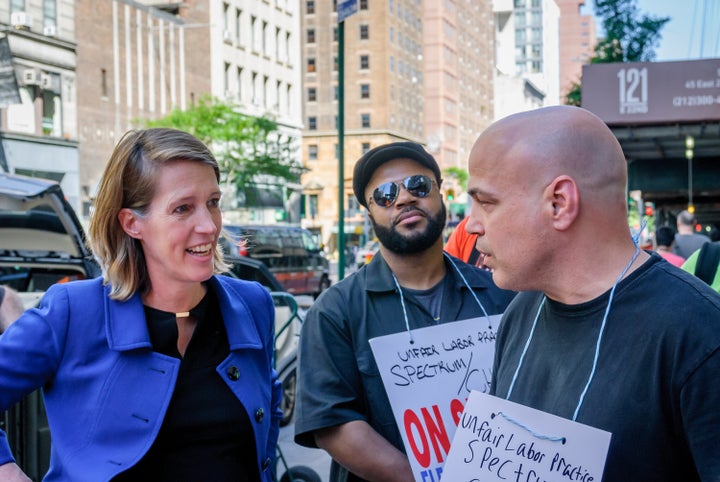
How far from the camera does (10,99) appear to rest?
19.9 m

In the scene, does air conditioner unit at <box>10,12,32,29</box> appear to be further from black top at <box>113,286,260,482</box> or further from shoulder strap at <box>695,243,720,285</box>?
black top at <box>113,286,260,482</box>

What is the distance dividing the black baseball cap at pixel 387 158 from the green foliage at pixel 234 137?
123ft

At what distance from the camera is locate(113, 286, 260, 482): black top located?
2605mm

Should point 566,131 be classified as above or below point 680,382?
above

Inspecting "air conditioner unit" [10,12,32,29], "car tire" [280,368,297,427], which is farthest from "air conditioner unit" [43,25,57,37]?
"car tire" [280,368,297,427]

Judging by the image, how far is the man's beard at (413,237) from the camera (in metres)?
3.50

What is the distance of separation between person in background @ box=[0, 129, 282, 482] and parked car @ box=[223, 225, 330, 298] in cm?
2252

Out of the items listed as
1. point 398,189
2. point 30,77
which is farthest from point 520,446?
point 30,77

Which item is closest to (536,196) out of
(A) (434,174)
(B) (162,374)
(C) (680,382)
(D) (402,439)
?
(C) (680,382)

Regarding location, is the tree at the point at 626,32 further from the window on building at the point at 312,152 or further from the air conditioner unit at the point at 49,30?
the window on building at the point at 312,152

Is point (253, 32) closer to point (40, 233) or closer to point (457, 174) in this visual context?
point (457, 174)

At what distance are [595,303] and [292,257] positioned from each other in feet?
84.7

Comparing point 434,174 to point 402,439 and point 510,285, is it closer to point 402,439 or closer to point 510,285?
point 402,439

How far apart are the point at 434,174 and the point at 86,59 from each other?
38479 millimetres
